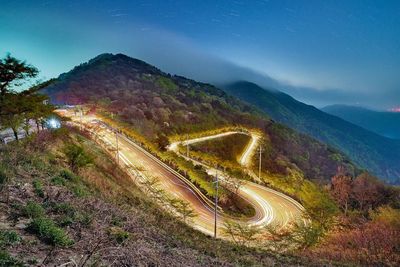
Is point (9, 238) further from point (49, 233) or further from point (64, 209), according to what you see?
point (64, 209)

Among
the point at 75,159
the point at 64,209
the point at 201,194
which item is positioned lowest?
the point at 201,194

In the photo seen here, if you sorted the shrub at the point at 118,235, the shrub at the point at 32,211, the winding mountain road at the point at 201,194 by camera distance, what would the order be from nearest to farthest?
the shrub at the point at 118,235 < the shrub at the point at 32,211 < the winding mountain road at the point at 201,194

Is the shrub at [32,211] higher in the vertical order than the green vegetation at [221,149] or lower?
higher

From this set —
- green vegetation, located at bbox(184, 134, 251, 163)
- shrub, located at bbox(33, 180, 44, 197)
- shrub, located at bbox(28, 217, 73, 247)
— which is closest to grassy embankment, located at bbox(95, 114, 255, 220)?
green vegetation, located at bbox(184, 134, 251, 163)

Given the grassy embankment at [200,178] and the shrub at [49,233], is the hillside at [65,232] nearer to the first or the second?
the shrub at [49,233]

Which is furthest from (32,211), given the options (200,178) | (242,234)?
(200,178)

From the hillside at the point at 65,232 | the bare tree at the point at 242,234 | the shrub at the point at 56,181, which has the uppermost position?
the hillside at the point at 65,232

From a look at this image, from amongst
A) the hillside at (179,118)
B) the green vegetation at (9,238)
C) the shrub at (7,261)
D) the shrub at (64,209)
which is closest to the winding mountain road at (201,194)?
the hillside at (179,118)

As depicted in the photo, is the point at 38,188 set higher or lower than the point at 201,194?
higher
